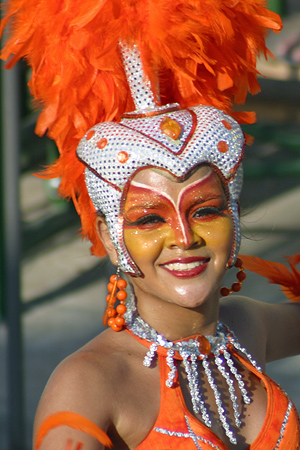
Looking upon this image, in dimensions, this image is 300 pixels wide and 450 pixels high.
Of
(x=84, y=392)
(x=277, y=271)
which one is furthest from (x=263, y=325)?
(x=84, y=392)

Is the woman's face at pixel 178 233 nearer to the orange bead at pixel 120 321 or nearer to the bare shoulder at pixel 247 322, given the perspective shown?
the orange bead at pixel 120 321

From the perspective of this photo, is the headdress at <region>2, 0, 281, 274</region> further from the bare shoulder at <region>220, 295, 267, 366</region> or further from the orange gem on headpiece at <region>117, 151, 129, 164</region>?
the bare shoulder at <region>220, 295, 267, 366</region>

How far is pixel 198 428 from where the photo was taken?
1.80 metres

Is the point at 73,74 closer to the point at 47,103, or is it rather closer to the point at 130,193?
the point at 47,103

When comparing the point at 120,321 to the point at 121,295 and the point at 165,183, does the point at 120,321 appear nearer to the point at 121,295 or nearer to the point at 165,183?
the point at 121,295

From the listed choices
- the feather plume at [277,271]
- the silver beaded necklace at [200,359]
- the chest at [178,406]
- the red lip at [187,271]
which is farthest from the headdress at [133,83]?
the feather plume at [277,271]

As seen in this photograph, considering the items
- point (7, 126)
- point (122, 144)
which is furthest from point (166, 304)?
point (7, 126)

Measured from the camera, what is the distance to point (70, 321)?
546 centimetres

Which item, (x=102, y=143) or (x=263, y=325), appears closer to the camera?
(x=102, y=143)

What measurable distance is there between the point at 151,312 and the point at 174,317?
0.22 feet

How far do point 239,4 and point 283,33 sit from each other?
6.94m

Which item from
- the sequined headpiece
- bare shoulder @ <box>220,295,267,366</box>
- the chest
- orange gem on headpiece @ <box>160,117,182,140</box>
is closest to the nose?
the sequined headpiece

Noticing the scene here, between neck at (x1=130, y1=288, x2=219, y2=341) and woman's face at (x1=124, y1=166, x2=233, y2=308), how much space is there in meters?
0.08

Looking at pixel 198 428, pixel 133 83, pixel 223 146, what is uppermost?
pixel 133 83
